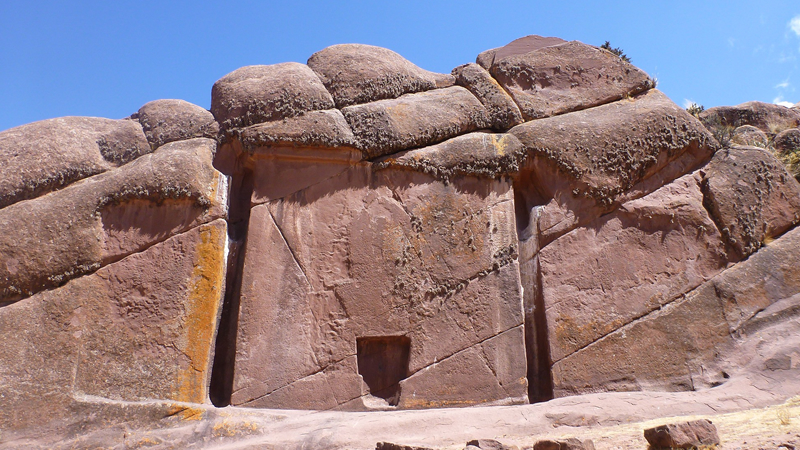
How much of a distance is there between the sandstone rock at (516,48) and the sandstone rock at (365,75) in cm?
62

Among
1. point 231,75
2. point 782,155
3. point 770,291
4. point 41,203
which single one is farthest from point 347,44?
point 782,155

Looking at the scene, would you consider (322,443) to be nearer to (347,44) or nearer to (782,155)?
(347,44)

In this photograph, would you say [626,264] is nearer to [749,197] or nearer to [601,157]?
[601,157]

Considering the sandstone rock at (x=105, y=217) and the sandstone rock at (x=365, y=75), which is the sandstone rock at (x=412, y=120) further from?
the sandstone rock at (x=105, y=217)

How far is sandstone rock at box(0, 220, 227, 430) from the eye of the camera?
6.01 metres

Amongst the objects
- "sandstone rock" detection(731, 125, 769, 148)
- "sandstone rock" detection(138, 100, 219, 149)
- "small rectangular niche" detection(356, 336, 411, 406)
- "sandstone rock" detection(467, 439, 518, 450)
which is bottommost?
"sandstone rock" detection(467, 439, 518, 450)

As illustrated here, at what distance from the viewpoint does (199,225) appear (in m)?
6.91

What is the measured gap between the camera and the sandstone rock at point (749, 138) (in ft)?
30.6

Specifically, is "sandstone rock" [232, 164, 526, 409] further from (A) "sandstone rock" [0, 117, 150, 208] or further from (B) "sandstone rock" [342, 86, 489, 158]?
(A) "sandstone rock" [0, 117, 150, 208]

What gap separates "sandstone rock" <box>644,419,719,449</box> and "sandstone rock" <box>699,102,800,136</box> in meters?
8.44

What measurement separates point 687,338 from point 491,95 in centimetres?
377

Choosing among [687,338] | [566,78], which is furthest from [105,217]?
[687,338]

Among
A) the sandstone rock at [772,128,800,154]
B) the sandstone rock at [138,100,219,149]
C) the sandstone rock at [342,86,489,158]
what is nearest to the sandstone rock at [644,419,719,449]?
the sandstone rock at [342,86,489,158]

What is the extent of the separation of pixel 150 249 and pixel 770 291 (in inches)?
278
